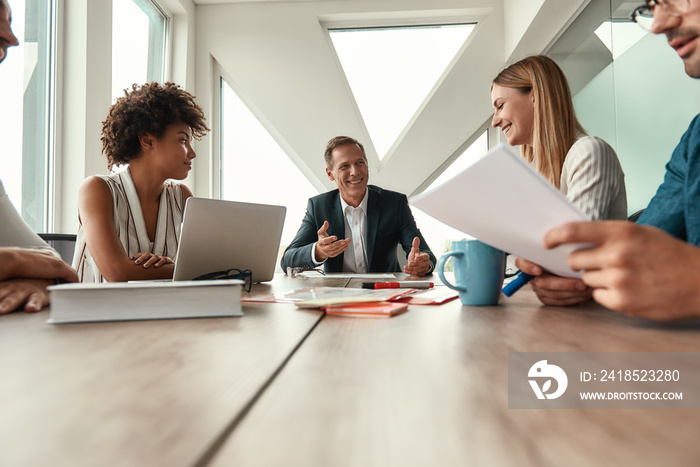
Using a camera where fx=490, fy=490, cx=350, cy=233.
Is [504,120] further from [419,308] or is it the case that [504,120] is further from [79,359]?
[79,359]

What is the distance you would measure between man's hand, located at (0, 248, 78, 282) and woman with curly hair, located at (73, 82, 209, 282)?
72cm

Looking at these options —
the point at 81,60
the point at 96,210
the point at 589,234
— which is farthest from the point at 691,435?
the point at 81,60

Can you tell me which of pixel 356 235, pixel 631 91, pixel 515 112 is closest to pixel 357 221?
pixel 356 235

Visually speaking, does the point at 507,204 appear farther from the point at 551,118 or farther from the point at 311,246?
the point at 311,246

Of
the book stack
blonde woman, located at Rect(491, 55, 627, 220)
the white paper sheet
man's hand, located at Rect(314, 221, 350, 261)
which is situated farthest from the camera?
man's hand, located at Rect(314, 221, 350, 261)

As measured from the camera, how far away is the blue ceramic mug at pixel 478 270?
915mm

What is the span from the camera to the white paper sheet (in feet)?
1.72

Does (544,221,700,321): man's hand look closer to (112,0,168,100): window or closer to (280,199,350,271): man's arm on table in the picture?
(280,199,350,271): man's arm on table

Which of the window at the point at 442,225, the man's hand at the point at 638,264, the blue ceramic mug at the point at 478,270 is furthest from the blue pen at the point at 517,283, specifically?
the window at the point at 442,225

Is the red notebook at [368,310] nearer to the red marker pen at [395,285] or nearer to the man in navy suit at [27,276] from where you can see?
the red marker pen at [395,285]

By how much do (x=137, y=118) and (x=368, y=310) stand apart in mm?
1843

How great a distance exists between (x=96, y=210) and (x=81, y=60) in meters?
1.85

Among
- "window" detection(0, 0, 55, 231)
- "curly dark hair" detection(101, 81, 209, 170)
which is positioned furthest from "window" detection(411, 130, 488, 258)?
"window" detection(0, 0, 55, 231)

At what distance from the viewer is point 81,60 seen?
3158 mm
